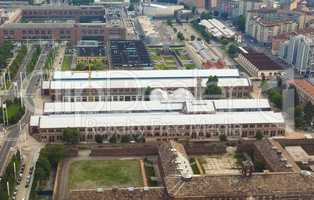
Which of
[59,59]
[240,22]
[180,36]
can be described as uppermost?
[240,22]

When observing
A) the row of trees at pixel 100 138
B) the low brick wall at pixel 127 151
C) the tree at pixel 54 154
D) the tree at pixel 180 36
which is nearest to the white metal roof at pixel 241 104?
the row of trees at pixel 100 138

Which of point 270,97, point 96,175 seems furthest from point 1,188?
point 270,97

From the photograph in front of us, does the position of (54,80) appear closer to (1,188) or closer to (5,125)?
(5,125)

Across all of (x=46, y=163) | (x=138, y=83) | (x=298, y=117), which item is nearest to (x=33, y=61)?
(x=138, y=83)

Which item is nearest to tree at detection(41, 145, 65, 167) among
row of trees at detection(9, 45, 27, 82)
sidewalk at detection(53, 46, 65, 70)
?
row of trees at detection(9, 45, 27, 82)

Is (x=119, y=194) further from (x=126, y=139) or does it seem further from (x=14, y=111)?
(x=14, y=111)

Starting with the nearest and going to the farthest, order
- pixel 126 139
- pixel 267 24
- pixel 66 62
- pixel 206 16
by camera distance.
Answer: pixel 126 139
pixel 66 62
pixel 267 24
pixel 206 16
